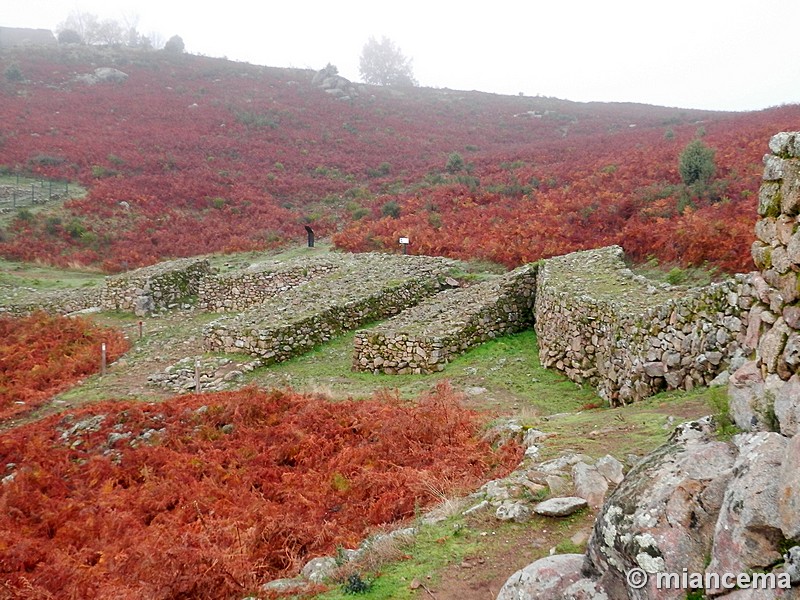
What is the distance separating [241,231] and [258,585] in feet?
89.6

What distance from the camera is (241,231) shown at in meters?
30.6

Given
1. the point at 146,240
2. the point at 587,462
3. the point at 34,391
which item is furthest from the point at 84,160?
the point at 587,462

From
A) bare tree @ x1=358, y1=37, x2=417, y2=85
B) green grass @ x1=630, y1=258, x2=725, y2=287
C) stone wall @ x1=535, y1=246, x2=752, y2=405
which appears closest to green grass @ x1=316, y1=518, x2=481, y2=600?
stone wall @ x1=535, y1=246, x2=752, y2=405

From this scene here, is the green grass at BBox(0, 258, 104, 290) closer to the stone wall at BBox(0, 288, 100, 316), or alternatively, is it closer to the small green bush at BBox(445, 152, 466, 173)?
the stone wall at BBox(0, 288, 100, 316)

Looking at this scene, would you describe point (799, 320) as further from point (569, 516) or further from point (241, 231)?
point (241, 231)

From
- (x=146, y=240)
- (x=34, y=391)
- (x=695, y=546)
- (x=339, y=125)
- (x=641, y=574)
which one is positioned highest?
(x=339, y=125)

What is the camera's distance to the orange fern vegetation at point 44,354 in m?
13.6

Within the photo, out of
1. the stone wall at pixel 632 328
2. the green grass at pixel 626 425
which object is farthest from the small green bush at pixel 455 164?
the green grass at pixel 626 425

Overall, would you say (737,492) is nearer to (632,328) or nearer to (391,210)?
(632,328)

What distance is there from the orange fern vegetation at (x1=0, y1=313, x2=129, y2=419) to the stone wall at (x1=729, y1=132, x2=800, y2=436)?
1395cm

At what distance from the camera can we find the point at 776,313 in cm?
357

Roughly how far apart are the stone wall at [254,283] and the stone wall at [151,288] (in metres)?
0.58

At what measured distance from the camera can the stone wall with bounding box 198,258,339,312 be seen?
20.8 meters
